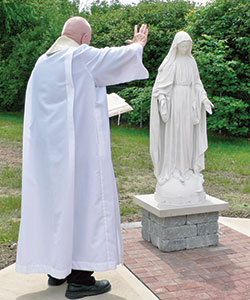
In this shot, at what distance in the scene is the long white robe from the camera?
3.24 metres

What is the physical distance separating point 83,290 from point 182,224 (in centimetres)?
160

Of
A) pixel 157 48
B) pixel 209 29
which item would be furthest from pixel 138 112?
pixel 209 29

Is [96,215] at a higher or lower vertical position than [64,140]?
lower

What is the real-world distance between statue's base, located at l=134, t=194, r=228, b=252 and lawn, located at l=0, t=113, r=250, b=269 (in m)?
1.22

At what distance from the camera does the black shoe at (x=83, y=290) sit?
3516 mm

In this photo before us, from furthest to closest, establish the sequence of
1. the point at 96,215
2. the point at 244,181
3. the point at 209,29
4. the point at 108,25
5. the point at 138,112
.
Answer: the point at 108,25, the point at 138,112, the point at 209,29, the point at 244,181, the point at 96,215

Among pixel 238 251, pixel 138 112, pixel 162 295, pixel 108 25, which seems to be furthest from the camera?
pixel 108 25

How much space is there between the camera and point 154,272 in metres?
4.16

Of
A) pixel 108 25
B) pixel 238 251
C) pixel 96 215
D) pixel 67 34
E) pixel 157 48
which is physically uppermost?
pixel 108 25

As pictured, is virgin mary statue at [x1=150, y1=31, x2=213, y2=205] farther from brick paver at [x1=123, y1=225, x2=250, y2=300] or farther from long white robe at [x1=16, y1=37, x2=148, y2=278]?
long white robe at [x1=16, y1=37, x2=148, y2=278]

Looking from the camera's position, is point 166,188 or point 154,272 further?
point 166,188

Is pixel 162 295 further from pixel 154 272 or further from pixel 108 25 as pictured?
pixel 108 25

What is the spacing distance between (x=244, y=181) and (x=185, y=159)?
12.6ft

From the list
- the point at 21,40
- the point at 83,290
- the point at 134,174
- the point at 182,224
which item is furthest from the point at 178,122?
the point at 21,40
